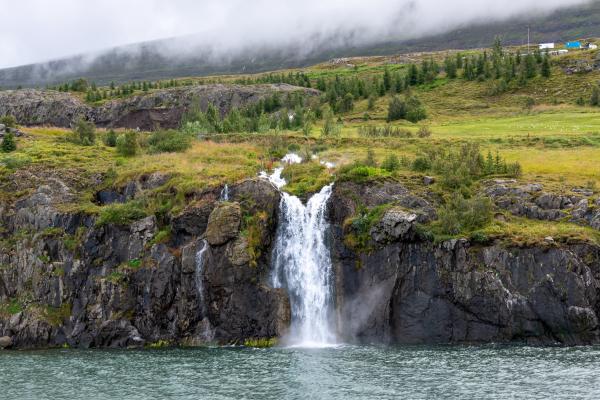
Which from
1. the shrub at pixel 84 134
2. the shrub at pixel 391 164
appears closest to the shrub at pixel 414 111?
the shrub at pixel 391 164

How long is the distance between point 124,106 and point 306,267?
298 ft

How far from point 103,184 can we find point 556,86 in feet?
309

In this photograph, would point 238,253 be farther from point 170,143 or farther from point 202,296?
point 170,143

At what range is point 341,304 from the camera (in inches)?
2328

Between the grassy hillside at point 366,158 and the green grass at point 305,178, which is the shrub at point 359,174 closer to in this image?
the grassy hillside at point 366,158

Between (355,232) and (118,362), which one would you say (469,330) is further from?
(118,362)

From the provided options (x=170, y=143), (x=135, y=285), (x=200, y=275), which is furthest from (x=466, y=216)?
(x=170, y=143)

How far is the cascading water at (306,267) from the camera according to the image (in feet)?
193

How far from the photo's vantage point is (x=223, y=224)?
6034cm

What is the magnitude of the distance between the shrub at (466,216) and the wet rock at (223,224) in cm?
1765

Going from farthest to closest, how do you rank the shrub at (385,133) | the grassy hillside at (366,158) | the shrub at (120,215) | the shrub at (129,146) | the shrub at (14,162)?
the shrub at (385,133), the shrub at (129,146), the shrub at (14,162), the grassy hillside at (366,158), the shrub at (120,215)

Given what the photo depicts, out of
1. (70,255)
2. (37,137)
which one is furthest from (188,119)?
(70,255)

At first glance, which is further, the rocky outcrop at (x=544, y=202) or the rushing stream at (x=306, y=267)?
the rushing stream at (x=306, y=267)

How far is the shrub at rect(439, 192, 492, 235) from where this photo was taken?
58.0 metres
